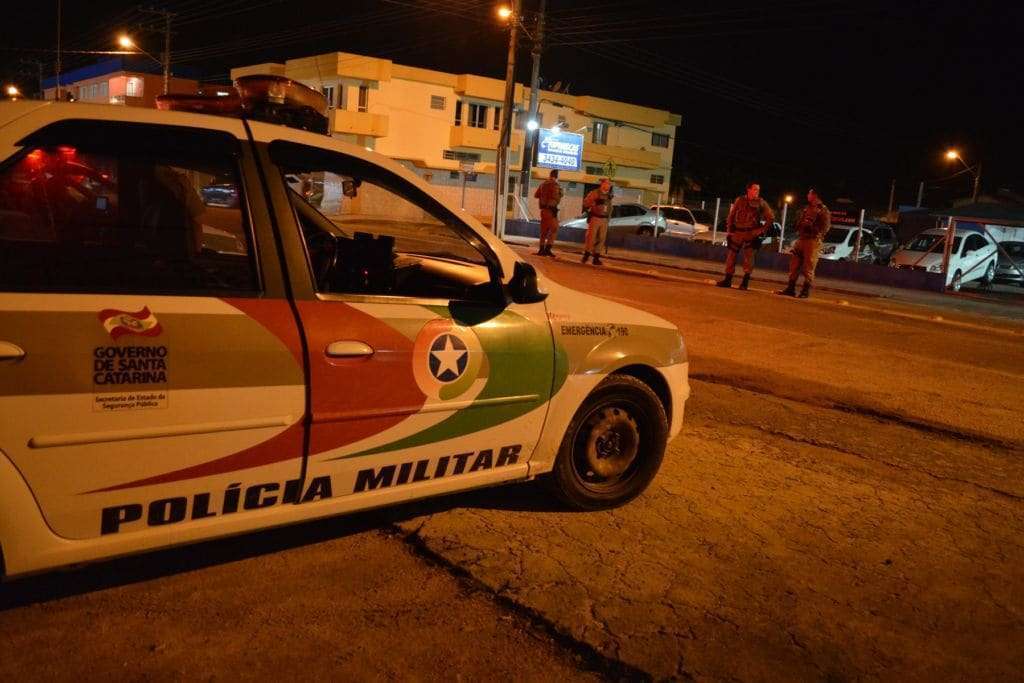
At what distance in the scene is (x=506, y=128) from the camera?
2391cm

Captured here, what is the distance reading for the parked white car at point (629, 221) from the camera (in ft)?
100

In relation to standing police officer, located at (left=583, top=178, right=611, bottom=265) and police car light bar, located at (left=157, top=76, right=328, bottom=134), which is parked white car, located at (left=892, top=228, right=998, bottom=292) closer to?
standing police officer, located at (left=583, top=178, right=611, bottom=265)

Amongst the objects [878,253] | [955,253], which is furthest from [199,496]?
[878,253]

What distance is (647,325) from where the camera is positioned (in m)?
4.21

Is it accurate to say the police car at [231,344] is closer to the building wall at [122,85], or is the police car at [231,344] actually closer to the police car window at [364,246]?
the police car window at [364,246]

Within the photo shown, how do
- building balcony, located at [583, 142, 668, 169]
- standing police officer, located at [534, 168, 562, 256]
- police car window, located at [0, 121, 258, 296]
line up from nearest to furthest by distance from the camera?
1. police car window, located at [0, 121, 258, 296]
2. standing police officer, located at [534, 168, 562, 256]
3. building balcony, located at [583, 142, 668, 169]

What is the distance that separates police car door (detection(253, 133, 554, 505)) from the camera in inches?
121

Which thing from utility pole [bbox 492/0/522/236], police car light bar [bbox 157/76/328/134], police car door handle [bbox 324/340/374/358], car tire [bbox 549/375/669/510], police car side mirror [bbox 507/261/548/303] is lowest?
car tire [bbox 549/375/669/510]

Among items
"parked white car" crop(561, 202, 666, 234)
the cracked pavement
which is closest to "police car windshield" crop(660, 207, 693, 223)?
"parked white car" crop(561, 202, 666, 234)

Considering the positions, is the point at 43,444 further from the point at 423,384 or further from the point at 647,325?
the point at 647,325

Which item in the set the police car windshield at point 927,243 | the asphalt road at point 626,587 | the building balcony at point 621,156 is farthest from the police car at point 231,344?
the building balcony at point 621,156

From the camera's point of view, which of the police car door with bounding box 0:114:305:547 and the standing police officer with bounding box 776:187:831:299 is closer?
the police car door with bounding box 0:114:305:547

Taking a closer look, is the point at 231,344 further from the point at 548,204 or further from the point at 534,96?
the point at 534,96

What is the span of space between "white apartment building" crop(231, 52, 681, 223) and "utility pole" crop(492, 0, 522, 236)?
1629 cm
